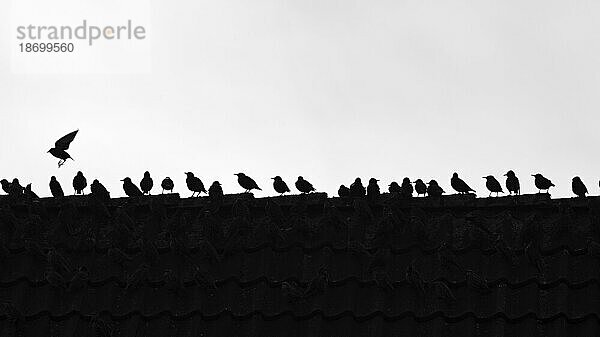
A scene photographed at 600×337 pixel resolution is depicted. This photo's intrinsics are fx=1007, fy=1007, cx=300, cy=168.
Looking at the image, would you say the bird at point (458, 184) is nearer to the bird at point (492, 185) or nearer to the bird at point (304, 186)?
the bird at point (492, 185)

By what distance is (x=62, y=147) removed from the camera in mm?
10656

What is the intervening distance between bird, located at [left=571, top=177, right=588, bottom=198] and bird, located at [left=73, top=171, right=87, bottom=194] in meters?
5.29

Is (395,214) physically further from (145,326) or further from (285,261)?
(145,326)

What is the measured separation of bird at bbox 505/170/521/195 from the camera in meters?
10.7

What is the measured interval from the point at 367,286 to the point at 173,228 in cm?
179

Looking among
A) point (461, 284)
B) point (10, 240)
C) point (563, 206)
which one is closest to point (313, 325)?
point (461, 284)

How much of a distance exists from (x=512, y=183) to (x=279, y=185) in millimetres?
3073

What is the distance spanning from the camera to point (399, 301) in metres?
6.89

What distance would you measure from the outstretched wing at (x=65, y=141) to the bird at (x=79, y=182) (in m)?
0.55

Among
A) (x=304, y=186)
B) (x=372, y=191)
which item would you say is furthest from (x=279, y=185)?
(x=372, y=191)

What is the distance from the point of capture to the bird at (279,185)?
40.9 feet

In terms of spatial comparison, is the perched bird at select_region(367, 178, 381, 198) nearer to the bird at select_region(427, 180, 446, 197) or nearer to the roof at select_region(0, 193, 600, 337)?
the roof at select_region(0, 193, 600, 337)

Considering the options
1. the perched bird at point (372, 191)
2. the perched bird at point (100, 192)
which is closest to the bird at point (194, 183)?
the perched bird at point (100, 192)

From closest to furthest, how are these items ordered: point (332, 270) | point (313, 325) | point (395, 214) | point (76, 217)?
point (313, 325) < point (332, 270) < point (395, 214) < point (76, 217)
